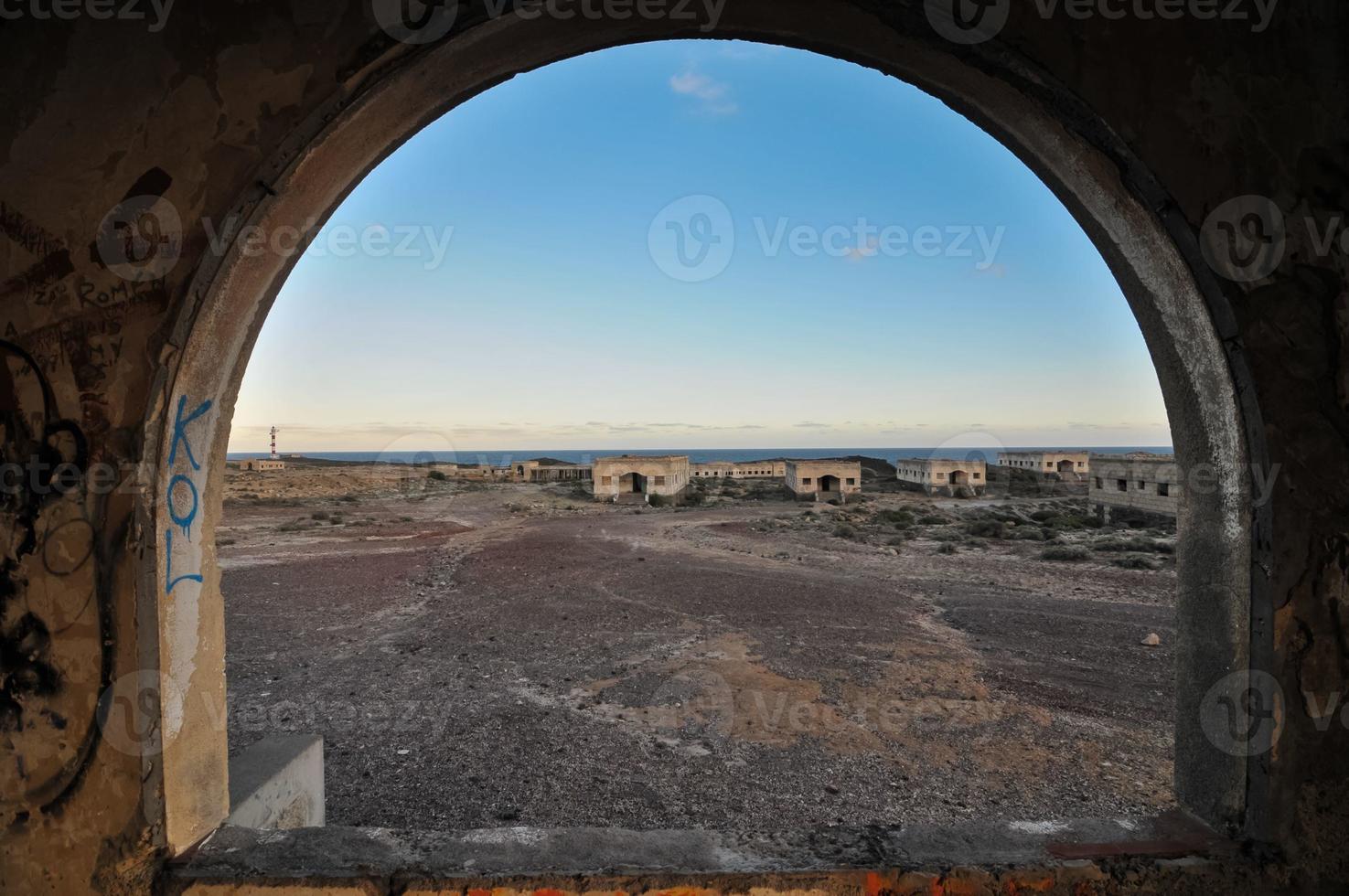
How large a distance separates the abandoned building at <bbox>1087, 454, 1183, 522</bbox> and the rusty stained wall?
21.2 metres

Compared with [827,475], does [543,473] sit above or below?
below

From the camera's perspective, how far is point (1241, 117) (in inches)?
80.1

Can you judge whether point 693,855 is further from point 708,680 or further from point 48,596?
point 708,680

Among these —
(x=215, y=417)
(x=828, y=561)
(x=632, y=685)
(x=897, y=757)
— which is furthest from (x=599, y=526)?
(x=215, y=417)

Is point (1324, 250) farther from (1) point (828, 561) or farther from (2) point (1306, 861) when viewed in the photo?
(1) point (828, 561)

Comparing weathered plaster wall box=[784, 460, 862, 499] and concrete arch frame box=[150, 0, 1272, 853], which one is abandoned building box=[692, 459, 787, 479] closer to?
weathered plaster wall box=[784, 460, 862, 499]

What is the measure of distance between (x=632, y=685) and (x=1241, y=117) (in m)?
6.28

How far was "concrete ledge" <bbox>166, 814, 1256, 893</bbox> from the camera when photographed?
1899 mm

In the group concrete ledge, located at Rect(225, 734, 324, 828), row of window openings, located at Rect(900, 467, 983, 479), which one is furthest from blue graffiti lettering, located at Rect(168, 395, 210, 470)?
row of window openings, located at Rect(900, 467, 983, 479)

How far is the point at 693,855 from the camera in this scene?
1981mm

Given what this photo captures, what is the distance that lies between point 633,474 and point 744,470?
56.1ft

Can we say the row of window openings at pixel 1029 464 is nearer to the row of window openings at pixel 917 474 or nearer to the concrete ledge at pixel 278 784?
the row of window openings at pixel 917 474

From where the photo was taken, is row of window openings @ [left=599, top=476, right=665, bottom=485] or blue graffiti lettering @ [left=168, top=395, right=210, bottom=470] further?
row of window openings @ [left=599, top=476, right=665, bottom=485]

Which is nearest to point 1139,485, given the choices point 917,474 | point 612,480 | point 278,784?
point 917,474
